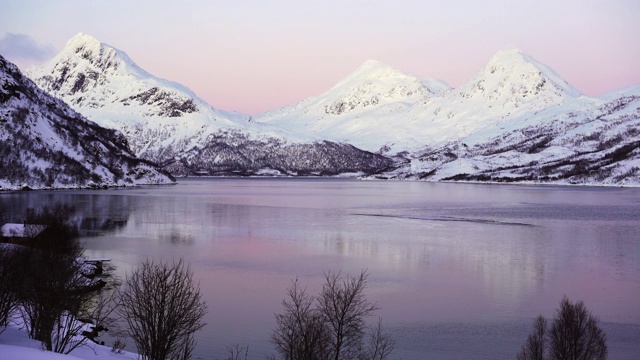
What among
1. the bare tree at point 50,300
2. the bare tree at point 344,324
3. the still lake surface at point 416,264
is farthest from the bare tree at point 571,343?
the bare tree at point 50,300

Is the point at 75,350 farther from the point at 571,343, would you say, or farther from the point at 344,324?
the point at 571,343

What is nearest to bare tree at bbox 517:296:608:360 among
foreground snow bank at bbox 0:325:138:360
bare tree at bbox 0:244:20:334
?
foreground snow bank at bbox 0:325:138:360

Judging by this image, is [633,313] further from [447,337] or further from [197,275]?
[197,275]

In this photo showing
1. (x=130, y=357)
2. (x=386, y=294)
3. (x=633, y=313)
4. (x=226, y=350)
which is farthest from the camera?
(x=386, y=294)

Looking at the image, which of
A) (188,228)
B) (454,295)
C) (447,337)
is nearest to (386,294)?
(454,295)

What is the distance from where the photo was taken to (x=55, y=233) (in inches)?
2055

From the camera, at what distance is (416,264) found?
6309 centimetres

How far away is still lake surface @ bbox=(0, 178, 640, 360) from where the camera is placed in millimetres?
38000

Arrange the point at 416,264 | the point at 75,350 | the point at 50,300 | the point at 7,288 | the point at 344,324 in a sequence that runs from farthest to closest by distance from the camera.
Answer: the point at 416,264 < the point at 344,324 < the point at 7,288 < the point at 50,300 < the point at 75,350

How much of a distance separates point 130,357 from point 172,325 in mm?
5292

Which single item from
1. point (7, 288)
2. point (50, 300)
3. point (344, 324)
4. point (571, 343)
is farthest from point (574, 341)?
point (7, 288)

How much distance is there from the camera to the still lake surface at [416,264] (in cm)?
3800

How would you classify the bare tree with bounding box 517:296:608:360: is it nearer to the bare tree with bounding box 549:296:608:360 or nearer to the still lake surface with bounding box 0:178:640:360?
the bare tree with bounding box 549:296:608:360

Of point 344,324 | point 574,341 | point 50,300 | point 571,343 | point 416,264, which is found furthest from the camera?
point 416,264
